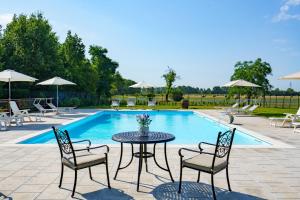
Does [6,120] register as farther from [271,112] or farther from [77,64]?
[271,112]

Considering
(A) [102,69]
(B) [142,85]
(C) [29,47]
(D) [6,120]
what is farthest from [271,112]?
(A) [102,69]

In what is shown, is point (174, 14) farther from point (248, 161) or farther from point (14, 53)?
point (248, 161)

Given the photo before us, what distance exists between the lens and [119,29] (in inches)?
617

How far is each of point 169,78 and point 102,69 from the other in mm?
8109

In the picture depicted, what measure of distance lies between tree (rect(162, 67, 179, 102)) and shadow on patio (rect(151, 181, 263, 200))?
71.8ft

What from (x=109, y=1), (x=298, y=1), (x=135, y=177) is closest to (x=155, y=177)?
(x=135, y=177)

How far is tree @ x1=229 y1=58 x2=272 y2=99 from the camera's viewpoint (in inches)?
981

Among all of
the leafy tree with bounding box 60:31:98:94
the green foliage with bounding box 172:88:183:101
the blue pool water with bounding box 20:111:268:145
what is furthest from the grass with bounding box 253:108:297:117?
the leafy tree with bounding box 60:31:98:94

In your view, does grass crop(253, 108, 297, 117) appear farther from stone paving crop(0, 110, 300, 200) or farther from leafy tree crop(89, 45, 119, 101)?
leafy tree crop(89, 45, 119, 101)

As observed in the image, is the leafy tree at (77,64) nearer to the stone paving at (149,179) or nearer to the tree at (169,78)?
the tree at (169,78)

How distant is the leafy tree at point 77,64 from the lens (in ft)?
76.5

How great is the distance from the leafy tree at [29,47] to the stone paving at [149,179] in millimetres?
14770

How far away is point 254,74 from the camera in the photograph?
24938mm

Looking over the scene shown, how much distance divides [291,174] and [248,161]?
935 mm
